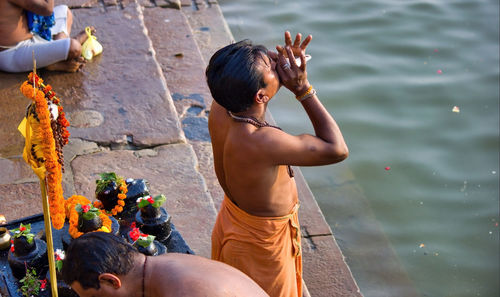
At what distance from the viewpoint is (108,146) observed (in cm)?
477

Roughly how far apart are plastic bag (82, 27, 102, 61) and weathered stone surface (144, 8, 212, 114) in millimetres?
646

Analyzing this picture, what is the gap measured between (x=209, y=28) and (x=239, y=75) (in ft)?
15.4

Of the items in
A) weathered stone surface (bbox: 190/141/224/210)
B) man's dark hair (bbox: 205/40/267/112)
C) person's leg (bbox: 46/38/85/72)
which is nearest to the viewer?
man's dark hair (bbox: 205/40/267/112)

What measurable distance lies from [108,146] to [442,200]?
2949mm

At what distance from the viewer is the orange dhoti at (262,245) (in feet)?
9.48

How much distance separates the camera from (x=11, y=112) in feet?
16.3

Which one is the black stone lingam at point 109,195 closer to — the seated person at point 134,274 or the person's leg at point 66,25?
the seated person at point 134,274

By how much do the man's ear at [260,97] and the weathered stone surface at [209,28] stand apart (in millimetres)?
3873

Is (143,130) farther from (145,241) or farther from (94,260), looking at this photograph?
(94,260)

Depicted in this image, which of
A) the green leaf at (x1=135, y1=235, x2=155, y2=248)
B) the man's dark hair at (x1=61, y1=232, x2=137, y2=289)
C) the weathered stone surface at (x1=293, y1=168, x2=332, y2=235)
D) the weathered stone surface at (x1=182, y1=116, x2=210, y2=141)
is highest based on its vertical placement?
the man's dark hair at (x1=61, y1=232, x2=137, y2=289)

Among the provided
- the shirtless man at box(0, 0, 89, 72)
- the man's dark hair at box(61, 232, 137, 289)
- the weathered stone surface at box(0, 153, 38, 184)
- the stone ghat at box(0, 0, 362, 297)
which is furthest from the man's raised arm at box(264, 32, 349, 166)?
the shirtless man at box(0, 0, 89, 72)

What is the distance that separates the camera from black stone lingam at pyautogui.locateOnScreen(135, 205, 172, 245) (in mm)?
3275

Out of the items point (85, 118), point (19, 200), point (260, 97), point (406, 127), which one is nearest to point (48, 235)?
point (260, 97)

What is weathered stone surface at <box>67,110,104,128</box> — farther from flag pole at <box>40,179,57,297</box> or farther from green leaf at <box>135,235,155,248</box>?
flag pole at <box>40,179,57,297</box>
